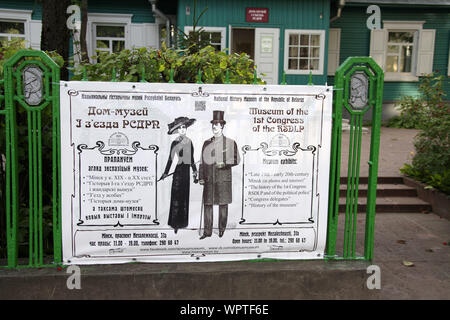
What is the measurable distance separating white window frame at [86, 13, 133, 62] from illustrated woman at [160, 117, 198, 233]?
1199 centimetres

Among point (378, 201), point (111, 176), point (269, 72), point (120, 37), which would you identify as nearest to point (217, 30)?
point (269, 72)

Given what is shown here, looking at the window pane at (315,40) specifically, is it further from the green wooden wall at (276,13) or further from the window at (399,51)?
the window at (399,51)

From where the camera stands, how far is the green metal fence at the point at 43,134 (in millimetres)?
3166

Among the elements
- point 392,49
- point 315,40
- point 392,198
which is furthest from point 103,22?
point 392,198

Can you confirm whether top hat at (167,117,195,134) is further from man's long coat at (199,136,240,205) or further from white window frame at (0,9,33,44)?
white window frame at (0,9,33,44)

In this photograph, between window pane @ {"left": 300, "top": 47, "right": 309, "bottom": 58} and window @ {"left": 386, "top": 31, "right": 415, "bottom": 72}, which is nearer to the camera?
window pane @ {"left": 300, "top": 47, "right": 309, "bottom": 58}

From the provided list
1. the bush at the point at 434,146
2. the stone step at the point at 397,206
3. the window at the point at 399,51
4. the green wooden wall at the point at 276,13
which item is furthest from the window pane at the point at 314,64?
the stone step at the point at 397,206

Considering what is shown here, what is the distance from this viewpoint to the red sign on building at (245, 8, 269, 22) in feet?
44.2

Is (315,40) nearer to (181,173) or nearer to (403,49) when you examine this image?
(403,49)

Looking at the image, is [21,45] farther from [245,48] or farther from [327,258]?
[245,48]

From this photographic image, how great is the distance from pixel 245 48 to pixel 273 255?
43.9ft

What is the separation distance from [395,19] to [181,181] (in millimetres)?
14811

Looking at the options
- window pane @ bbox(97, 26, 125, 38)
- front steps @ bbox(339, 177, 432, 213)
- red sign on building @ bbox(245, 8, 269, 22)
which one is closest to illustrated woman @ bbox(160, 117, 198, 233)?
front steps @ bbox(339, 177, 432, 213)

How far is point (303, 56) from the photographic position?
14.0 meters
